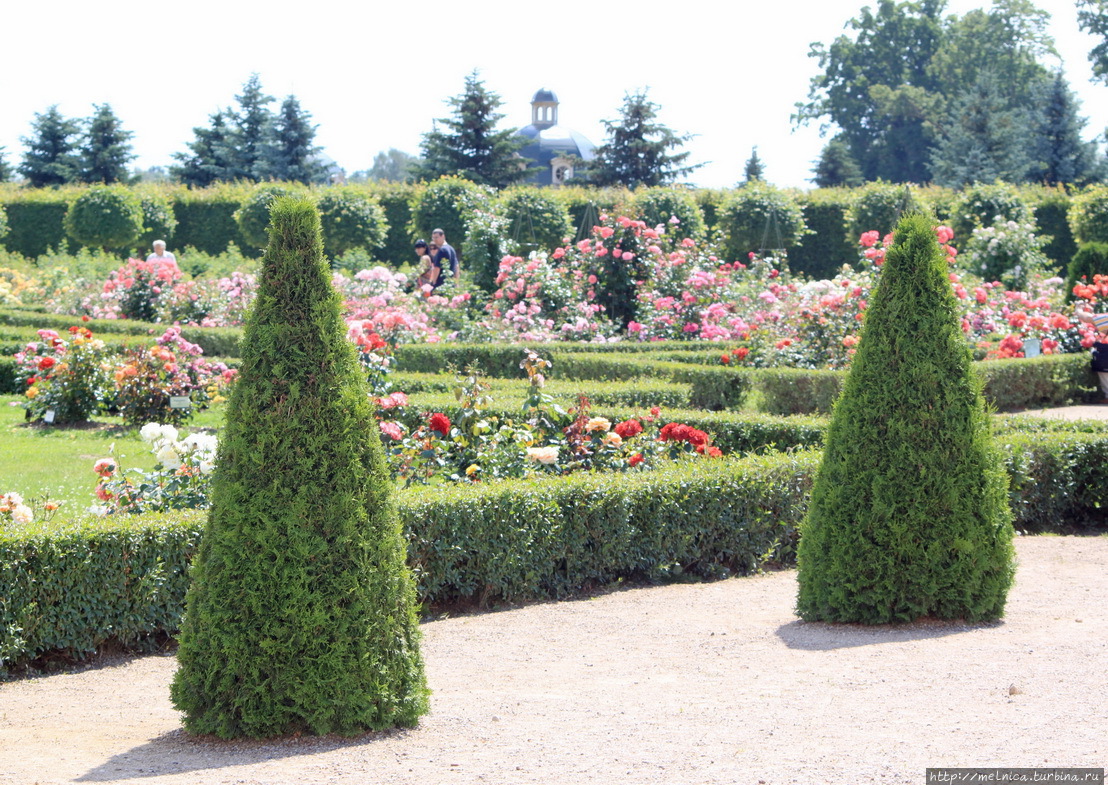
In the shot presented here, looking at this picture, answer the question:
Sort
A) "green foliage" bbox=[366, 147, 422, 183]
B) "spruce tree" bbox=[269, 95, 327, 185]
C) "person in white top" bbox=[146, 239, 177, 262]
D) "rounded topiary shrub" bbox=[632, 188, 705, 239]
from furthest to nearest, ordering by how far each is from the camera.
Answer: "green foliage" bbox=[366, 147, 422, 183], "spruce tree" bbox=[269, 95, 327, 185], "rounded topiary shrub" bbox=[632, 188, 705, 239], "person in white top" bbox=[146, 239, 177, 262]

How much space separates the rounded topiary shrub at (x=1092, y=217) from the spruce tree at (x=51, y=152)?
33.2 meters

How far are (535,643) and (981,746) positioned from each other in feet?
6.49

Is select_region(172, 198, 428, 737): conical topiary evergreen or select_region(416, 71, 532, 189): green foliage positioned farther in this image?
select_region(416, 71, 532, 189): green foliage

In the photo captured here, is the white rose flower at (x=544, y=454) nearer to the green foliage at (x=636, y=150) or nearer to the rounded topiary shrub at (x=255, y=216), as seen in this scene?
the rounded topiary shrub at (x=255, y=216)

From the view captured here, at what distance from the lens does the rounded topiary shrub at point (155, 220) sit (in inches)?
997

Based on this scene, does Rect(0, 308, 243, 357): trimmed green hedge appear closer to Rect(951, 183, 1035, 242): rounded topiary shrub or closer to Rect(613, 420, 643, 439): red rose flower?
Rect(613, 420, 643, 439): red rose flower

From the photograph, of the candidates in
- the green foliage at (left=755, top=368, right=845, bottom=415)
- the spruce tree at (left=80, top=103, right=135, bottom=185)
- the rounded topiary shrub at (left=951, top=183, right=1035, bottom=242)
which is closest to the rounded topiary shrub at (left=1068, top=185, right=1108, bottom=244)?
the rounded topiary shrub at (left=951, top=183, right=1035, bottom=242)

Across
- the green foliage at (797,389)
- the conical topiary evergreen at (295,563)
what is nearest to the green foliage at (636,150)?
the green foliage at (797,389)

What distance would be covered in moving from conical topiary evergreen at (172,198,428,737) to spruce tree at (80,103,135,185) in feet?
130

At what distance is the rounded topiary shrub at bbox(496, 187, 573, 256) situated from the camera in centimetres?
1817

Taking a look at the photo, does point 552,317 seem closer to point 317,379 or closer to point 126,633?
point 126,633

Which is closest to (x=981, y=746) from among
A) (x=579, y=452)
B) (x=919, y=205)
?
(x=579, y=452)

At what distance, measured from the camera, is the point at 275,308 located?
3.22 metres

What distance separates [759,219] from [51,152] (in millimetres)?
29492
